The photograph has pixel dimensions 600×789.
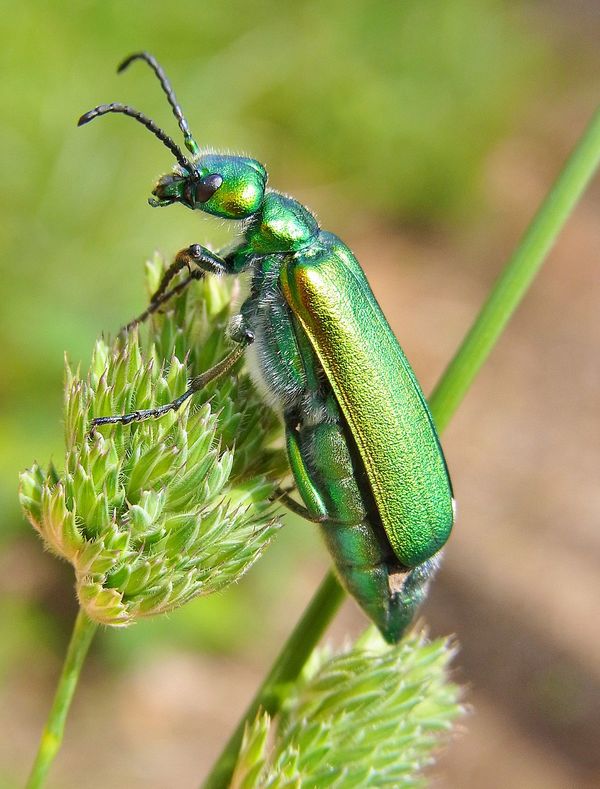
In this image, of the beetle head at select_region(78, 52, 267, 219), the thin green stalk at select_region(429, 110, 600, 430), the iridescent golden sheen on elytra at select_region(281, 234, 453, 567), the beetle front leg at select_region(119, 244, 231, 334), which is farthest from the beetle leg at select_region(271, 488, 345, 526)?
the beetle head at select_region(78, 52, 267, 219)

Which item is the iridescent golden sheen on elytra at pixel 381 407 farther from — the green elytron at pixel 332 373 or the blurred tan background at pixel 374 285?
the blurred tan background at pixel 374 285

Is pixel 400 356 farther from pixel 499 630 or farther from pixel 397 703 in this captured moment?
pixel 499 630

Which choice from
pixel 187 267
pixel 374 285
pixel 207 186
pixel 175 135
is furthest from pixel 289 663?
pixel 374 285

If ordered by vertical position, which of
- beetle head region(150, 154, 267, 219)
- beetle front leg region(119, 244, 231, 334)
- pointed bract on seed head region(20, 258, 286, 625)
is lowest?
pointed bract on seed head region(20, 258, 286, 625)

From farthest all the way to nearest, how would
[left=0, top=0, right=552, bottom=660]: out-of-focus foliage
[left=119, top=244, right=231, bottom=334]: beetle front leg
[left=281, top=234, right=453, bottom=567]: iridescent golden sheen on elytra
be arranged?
[left=0, top=0, right=552, bottom=660]: out-of-focus foliage, [left=281, top=234, right=453, bottom=567]: iridescent golden sheen on elytra, [left=119, top=244, right=231, bottom=334]: beetle front leg

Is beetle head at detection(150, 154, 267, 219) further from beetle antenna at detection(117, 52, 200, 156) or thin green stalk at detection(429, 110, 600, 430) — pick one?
thin green stalk at detection(429, 110, 600, 430)

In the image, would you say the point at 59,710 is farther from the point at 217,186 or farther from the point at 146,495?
the point at 217,186
